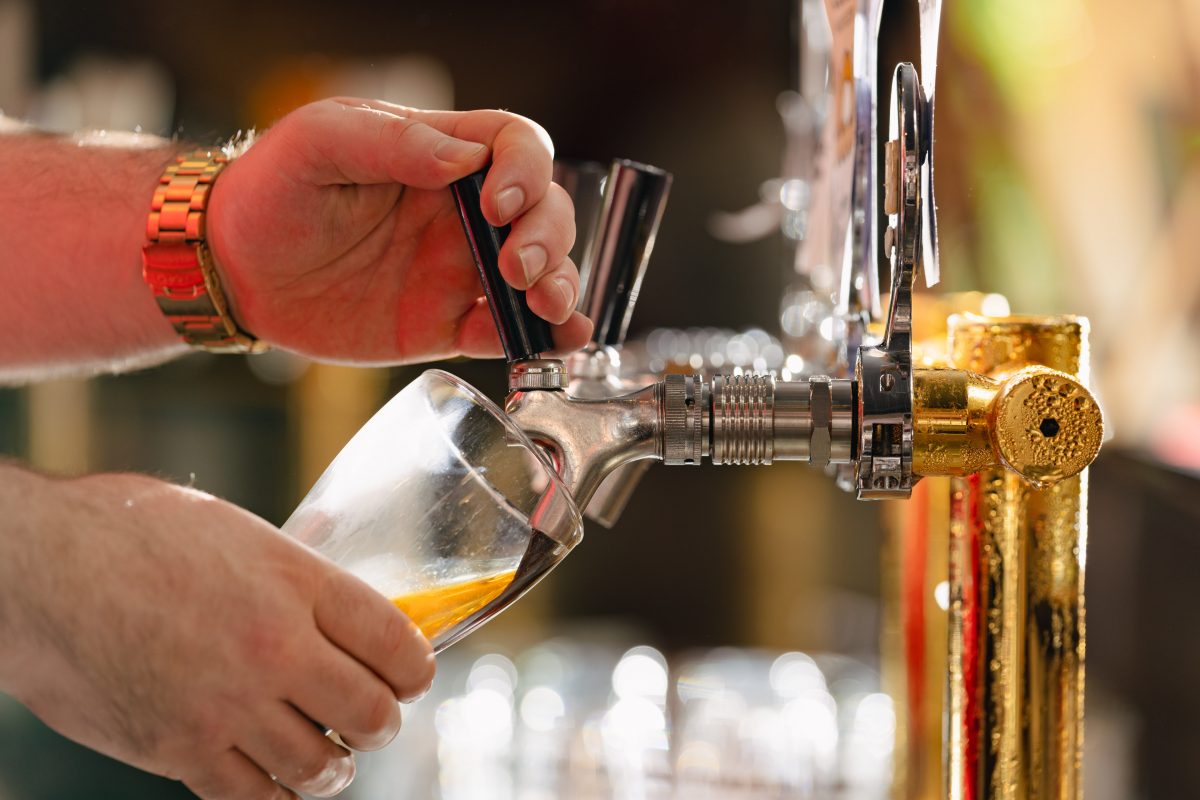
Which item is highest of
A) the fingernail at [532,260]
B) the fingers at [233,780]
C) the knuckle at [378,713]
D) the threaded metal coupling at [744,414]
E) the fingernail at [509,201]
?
the fingernail at [509,201]

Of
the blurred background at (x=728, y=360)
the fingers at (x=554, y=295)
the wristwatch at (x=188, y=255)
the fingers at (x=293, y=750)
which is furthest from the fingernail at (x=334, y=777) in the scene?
the wristwatch at (x=188, y=255)

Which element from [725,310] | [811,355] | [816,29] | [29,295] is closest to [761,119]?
[725,310]

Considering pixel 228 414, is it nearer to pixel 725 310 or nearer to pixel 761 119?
pixel 725 310

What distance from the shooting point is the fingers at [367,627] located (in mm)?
438

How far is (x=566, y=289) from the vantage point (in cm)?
57

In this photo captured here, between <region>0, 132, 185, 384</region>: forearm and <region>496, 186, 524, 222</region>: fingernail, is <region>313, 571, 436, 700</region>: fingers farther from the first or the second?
<region>0, 132, 185, 384</region>: forearm

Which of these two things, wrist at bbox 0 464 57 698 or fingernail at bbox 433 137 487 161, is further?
fingernail at bbox 433 137 487 161

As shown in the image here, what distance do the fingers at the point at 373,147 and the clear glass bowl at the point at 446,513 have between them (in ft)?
0.49

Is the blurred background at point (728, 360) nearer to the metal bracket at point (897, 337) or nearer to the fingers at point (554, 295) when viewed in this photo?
the fingers at point (554, 295)

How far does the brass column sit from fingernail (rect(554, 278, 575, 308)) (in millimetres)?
188

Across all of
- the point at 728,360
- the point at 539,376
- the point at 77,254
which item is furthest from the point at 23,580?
the point at 728,360

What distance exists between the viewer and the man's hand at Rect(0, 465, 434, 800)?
1.41 feet

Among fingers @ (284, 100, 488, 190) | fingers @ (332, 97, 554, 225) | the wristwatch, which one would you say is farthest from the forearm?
fingers @ (332, 97, 554, 225)

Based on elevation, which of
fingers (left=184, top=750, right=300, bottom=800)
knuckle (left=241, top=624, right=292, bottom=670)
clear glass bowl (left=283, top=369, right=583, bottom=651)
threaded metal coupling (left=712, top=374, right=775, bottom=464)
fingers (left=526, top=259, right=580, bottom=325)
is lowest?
fingers (left=184, top=750, right=300, bottom=800)
